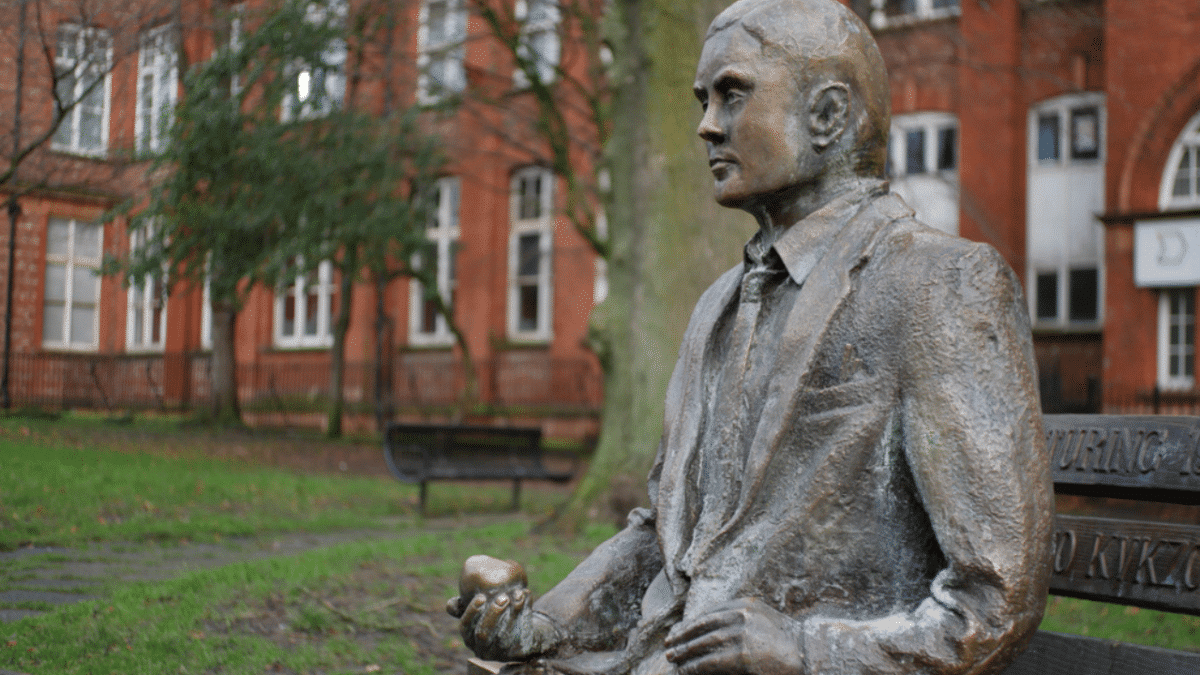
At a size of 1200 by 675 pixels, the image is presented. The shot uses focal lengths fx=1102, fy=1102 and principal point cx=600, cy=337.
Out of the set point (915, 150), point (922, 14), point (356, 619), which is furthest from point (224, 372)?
point (356, 619)

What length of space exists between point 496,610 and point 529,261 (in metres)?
21.5

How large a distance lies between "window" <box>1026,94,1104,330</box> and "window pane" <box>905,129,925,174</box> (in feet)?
6.14

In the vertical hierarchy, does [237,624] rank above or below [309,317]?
below

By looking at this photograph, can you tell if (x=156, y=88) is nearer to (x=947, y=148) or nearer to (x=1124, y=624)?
(x=1124, y=624)

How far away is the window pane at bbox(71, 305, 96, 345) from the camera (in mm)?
6773

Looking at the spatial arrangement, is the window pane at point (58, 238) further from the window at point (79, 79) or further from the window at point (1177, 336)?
the window at point (1177, 336)

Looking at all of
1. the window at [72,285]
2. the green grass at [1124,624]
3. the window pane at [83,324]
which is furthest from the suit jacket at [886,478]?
the window pane at [83,324]

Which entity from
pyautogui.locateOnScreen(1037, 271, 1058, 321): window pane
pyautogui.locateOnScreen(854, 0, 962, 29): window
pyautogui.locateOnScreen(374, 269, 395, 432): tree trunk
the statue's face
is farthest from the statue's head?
pyautogui.locateOnScreen(1037, 271, 1058, 321): window pane

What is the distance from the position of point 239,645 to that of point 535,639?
3.48 metres

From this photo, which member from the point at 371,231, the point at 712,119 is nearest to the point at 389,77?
the point at 371,231

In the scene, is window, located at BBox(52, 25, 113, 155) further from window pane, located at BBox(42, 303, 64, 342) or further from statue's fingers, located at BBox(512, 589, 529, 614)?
statue's fingers, located at BBox(512, 589, 529, 614)

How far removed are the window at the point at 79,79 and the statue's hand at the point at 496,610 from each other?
4.90 metres

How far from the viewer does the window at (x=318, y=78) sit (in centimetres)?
1080

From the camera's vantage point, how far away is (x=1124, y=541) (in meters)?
3.27
